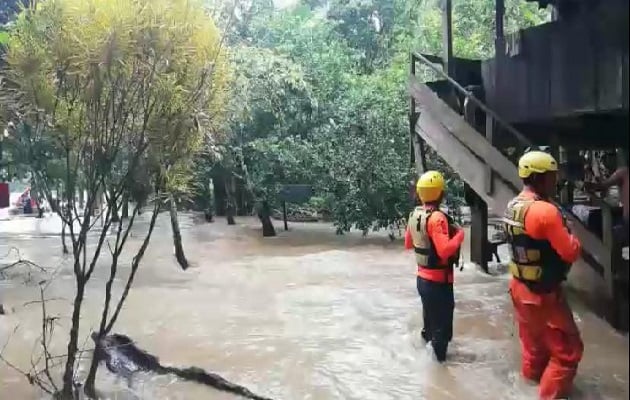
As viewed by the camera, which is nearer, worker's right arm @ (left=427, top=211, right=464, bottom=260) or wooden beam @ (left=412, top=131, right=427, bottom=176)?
worker's right arm @ (left=427, top=211, right=464, bottom=260)

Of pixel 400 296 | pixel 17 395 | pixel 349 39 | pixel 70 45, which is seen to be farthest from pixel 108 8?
pixel 349 39

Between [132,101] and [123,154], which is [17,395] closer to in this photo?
[123,154]

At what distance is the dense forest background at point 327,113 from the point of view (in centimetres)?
1588

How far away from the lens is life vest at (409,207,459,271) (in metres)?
5.90

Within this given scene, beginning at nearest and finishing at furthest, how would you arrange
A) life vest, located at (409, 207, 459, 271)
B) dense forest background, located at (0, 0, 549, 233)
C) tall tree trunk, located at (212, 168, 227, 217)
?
life vest, located at (409, 207, 459, 271)
dense forest background, located at (0, 0, 549, 233)
tall tree trunk, located at (212, 168, 227, 217)

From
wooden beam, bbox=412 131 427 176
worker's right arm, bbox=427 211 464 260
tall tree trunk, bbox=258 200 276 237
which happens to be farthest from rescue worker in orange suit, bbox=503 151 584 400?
tall tree trunk, bbox=258 200 276 237

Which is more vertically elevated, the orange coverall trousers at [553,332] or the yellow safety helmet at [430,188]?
the yellow safety helmet at [430,188]

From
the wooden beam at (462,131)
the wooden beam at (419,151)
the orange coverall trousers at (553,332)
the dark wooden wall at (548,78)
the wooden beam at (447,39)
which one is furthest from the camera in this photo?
the wooden beam at (419,151)

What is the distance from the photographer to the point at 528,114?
24.9ft

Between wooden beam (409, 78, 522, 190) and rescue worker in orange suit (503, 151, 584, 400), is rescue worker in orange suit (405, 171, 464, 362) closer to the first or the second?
rescue worker in orange suit (503, 151, 584, 400)

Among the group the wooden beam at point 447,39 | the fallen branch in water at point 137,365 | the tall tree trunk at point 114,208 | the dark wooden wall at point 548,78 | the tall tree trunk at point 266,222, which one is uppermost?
the wooden beam at point 447,39

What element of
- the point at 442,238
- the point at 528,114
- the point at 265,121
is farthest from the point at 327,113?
the point at 442,238

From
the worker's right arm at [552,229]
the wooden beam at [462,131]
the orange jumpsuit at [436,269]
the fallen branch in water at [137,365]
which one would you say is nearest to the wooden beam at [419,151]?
the wooden beam at [462,131]

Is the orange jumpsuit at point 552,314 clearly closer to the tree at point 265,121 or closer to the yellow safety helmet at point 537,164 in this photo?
the yellow safety helmet at point 537,164
